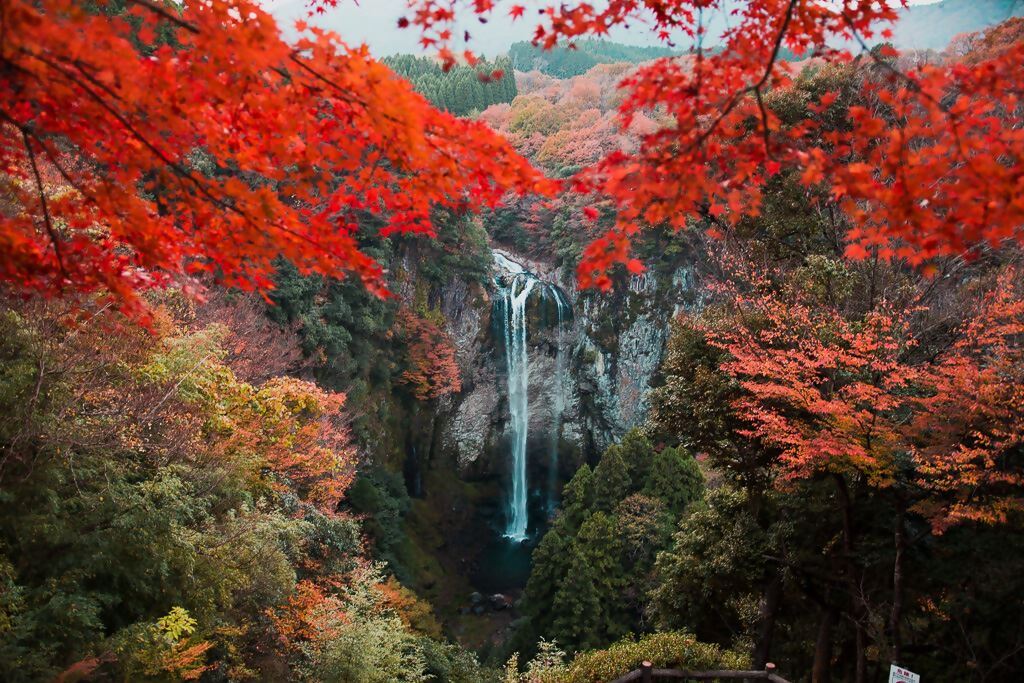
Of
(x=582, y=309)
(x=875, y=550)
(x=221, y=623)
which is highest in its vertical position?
(x=582, y=309)

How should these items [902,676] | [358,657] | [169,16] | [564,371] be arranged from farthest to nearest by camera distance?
[564,371] < [358,657] < [902,676] < [169,16]

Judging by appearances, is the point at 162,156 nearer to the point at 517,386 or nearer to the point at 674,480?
the point at 674,480

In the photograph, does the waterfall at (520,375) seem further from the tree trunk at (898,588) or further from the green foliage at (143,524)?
A: the tree trunk at (898,588)

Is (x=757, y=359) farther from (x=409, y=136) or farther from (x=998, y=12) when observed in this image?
(x=998, y=12)

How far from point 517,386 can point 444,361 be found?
15.9 ft

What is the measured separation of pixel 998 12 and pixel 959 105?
689 inches

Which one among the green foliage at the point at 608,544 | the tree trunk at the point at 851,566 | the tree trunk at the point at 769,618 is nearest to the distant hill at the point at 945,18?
the green foliage at the point at 608,544

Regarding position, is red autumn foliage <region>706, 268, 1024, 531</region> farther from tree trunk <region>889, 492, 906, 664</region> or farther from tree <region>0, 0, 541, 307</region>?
tree <region>0, 0, 541, 307</region>

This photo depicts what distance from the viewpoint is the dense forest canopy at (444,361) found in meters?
1.88

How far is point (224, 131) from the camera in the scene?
2.08m

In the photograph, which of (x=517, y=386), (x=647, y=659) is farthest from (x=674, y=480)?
(x=647, y=659)

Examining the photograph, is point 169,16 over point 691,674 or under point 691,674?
over

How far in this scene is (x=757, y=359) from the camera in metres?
7.26

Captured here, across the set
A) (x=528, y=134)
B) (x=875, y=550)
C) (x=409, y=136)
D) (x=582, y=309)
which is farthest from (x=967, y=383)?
(x=528, y=134)
